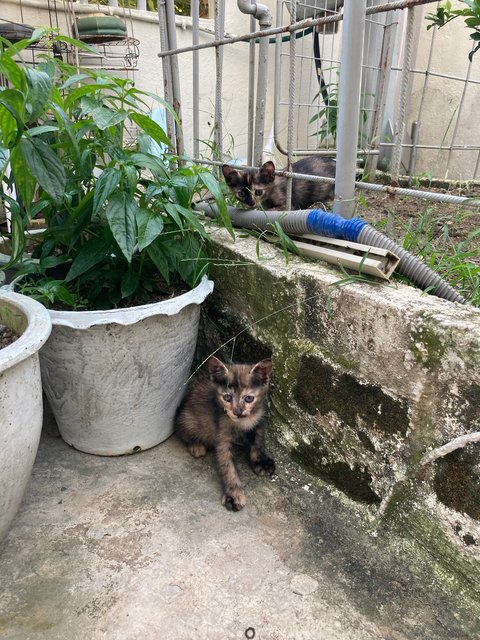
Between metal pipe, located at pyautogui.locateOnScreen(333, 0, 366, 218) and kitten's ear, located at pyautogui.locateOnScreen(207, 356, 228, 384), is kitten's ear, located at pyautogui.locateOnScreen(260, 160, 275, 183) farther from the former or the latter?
kitten's ear, located at pyautogui.locateOnScreen(207, 356, 228, 384)

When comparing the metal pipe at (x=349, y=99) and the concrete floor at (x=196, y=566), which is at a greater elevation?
the metal pipe at (x=349, y=99)

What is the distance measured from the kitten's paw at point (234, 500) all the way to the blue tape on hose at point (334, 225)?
1.08 m

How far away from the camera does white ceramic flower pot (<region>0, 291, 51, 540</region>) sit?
4.45ft

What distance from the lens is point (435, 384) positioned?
58.2 inches

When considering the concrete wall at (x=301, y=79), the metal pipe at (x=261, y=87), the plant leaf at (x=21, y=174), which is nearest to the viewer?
the plant leaf at (x=21, y=174)

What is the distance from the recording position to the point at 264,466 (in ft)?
6.61

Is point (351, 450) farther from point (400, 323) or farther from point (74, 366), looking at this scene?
point (74, 366)

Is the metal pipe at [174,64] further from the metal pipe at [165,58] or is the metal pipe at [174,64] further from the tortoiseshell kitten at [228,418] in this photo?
the tortoiseshell kitten at [228,418]

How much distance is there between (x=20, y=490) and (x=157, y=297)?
932mm

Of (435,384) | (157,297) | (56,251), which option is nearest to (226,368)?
(157,297)

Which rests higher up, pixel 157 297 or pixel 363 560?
pixel 157 297

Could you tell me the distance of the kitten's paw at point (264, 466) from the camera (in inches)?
79.0

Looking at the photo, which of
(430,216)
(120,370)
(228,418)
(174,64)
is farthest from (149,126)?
(430,216)

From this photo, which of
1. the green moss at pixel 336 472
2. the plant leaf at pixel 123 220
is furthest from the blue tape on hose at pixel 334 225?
the green moss at pixel 336 472
